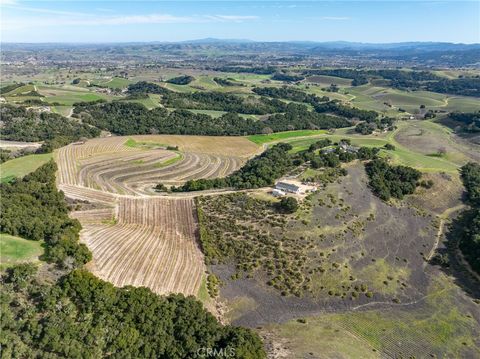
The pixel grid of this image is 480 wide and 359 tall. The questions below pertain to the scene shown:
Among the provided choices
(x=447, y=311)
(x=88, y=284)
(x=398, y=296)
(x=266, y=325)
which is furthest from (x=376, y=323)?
(x=88, y=284)

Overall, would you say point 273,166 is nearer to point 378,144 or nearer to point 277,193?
point 277,193

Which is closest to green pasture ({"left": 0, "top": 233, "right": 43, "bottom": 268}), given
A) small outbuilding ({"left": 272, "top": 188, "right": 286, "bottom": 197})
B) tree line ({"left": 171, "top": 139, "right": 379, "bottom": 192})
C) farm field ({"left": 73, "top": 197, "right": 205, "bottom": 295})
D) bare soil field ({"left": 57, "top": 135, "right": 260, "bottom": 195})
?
farm field ({"left": 73, "top": 197, "right": 205, "bottom": 295})

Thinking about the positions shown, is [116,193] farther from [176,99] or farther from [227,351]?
[176,99]

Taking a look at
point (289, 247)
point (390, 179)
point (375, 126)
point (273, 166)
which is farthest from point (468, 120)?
point (289, 247)

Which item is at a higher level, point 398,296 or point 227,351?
point 227,351

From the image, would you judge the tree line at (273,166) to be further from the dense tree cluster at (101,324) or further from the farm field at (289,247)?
the dense tree cluster at (101,324)

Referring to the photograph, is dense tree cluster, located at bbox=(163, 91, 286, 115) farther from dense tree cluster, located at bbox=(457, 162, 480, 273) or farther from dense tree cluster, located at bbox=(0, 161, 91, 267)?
dense tree cluster, located at bbox=(0, 161, 91, 267)

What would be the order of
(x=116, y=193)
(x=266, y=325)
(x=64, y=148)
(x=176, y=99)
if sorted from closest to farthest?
1. (x=266, y=325)
2. (x=116, y=193)
3. (x=64, y=148)
4. (x=176, y=99)
